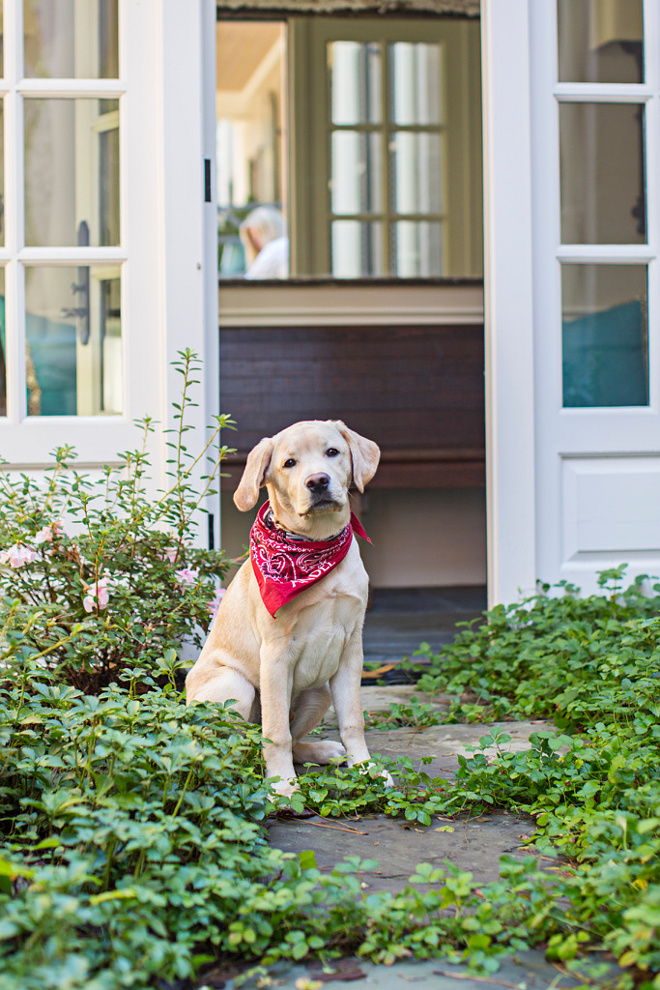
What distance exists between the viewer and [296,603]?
2227 mm

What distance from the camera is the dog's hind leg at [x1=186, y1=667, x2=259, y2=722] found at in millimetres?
2283

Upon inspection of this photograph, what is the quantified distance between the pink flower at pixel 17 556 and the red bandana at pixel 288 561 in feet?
2.48

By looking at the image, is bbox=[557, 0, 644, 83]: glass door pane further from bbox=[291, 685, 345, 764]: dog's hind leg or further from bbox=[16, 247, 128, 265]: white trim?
bbox=[291, 685, 345, 764]: dog's hind leg

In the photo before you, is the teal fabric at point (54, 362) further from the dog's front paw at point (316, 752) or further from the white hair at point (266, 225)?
the white hair at point (266, 225)

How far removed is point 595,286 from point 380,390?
209cm

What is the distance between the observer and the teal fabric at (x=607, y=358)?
3.73 m

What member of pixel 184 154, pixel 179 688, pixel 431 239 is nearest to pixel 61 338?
pixel 184 154

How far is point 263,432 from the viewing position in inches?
219

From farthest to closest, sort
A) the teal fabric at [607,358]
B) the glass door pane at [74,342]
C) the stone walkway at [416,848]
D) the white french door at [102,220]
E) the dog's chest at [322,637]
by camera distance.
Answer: the teal fabric at [607,358]
the glass door pane at [74,342]
the white french door at [102,220]
the dog's chest at [322,637]
the stone walkway at [416,848]

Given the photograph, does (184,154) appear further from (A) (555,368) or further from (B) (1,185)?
(A) (555,368)

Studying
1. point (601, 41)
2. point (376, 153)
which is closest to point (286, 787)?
point (601, 41)

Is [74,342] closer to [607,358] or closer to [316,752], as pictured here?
[316,752]

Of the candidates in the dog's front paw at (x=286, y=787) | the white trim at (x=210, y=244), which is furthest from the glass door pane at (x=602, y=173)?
the dog's front paw at (x=286, y=787)

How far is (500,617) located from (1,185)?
2.54m
